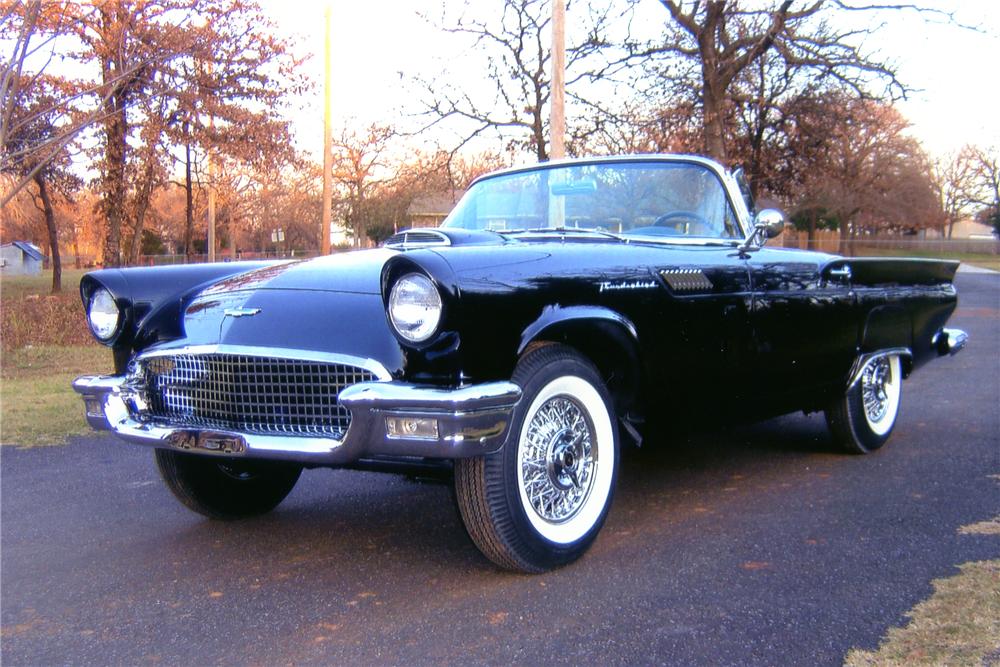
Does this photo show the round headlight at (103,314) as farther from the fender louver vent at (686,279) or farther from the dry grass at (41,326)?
the dry grass at (41,326)

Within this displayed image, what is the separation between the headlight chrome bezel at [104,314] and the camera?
399 centimetres

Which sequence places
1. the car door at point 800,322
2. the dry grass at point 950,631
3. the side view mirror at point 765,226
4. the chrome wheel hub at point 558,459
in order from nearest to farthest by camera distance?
the dry grass at point 950,631, the chrome wheel hub at point 558,459, the car door at point 800,322, the side view mirror at point 765,226

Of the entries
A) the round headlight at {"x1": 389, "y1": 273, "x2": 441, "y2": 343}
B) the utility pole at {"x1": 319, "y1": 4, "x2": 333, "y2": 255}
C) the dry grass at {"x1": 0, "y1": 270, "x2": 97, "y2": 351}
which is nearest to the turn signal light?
the round headlight at {"x1": 389, "y1": 273, "x2": 441, "y2": 343}

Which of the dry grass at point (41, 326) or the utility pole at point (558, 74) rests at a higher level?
the utility pole at point (558, 74)

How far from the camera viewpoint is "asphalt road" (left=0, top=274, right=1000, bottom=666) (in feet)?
9.45

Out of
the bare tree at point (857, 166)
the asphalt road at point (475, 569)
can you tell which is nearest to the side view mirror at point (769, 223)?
the asphalt road at point (475, 569)

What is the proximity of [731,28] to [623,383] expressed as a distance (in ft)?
54.0

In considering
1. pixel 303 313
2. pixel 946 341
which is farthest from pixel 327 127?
pixel 303 313

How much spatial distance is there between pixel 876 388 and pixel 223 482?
3.75 meters

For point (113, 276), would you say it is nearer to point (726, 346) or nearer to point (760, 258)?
point (726, 346)

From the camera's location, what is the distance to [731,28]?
18578 mm

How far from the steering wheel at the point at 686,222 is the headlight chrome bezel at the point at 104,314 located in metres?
2.51

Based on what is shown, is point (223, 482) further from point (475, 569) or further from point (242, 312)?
point (475, 569)

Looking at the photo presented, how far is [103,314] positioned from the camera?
159 inches
